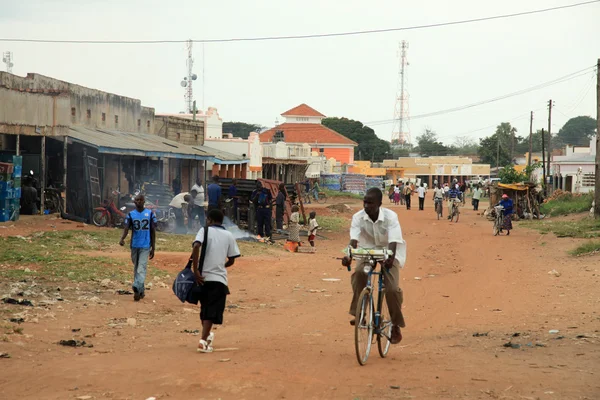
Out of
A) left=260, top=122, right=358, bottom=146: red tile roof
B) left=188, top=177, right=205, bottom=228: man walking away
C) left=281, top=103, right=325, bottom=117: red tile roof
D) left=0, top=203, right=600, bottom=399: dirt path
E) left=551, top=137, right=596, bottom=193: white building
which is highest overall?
left=281, top=103, right=325, bottom=117: red tile roof

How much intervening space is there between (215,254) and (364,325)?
183 centimetres

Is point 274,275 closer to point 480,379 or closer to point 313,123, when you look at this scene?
point 480,379

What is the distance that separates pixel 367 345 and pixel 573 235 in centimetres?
2232

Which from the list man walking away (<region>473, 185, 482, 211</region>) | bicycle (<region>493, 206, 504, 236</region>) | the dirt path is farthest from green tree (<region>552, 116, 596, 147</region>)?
the dirt path

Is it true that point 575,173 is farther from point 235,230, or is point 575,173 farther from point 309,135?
point 309,135

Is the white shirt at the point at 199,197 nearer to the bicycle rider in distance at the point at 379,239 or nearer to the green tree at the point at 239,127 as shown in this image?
the bicycle rider in distance at the point at 379,239

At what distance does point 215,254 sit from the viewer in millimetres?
8867

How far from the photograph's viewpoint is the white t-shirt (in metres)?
8.86

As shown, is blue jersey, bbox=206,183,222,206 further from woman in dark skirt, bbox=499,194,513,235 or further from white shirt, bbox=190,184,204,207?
woman in dark skirt, bbox=499,194,513,235

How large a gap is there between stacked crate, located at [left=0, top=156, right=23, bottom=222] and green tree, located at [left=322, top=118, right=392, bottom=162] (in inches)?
4436

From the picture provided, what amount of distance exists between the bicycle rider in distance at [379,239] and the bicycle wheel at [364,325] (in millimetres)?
150

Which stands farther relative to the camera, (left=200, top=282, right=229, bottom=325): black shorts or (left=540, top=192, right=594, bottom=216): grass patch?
(left=540, top=192, right=594, bottom=216): grass patch

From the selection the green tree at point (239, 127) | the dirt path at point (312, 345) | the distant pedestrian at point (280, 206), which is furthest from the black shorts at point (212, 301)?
the green tree at point (239, 127)

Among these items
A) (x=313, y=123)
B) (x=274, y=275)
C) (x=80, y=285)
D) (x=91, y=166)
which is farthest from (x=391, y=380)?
(x=313, y=123)
